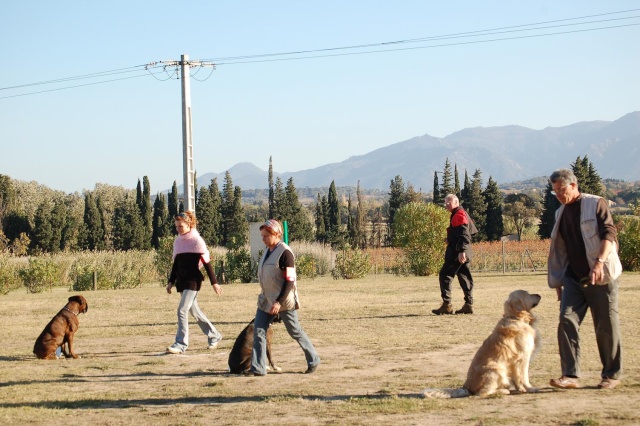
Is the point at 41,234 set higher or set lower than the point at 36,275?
higher

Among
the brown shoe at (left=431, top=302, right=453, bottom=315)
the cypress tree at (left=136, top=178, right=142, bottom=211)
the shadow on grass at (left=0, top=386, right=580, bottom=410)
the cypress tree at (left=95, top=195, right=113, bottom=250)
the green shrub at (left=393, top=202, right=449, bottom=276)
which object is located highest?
the cypress tree at (left=136, top=178, right=142, bottom=211)

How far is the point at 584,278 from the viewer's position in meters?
8.02

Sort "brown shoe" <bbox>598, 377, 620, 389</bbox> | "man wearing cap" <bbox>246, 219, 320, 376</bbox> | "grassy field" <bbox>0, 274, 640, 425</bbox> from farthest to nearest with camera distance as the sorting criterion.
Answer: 1. "man wearing cap" <bbox>246, 219, 320, 376</bbox>
2. "brown shoe" <bbox>598, 377, 620, 389</bbox>
3. "grassy field" <bbox>0, 274, 640, 425</bbox>

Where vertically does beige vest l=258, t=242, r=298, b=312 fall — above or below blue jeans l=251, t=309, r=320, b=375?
above

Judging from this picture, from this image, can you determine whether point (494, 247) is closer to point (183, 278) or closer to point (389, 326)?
point (389, 326)

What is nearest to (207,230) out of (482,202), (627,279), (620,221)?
(482,202)

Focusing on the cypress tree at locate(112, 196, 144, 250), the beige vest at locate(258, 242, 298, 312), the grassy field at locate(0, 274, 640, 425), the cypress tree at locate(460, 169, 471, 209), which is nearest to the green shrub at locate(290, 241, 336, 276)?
the grassy field at locate(0, 274, 640, 425)

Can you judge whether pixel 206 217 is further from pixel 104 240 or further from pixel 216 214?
pixel 104 240

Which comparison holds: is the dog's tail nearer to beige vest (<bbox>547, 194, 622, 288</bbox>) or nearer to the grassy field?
the grassy field

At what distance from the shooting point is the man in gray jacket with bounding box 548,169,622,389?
789 centimetres

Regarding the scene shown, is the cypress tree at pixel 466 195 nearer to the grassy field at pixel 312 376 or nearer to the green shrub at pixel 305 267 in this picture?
the green shrub at pixel 305 267

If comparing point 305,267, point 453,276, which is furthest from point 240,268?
point 453,276

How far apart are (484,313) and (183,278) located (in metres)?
6.56

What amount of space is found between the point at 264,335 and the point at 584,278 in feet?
11.9
